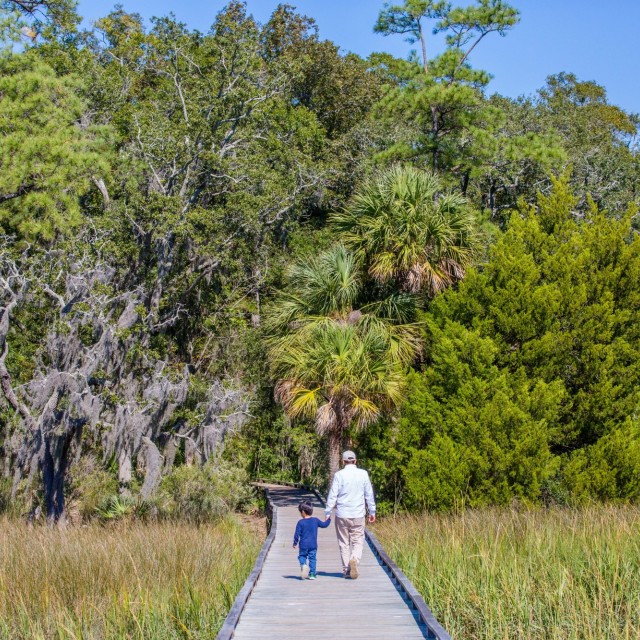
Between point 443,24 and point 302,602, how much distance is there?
2391 centimetres

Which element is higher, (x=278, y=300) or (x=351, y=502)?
(x=278, y=300)

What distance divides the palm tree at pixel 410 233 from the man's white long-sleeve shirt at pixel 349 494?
1079cm

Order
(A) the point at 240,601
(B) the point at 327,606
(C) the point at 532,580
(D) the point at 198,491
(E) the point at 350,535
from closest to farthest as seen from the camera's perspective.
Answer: (A) the point at 240,601 < (B) the point at 327,606 < (C) the point at 532,580 < (E) the point at 350,535 < (D) the point at 198,491

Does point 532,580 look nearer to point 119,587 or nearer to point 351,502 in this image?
point 351,502

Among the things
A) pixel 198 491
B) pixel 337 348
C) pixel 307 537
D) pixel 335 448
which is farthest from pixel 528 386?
pixel 307 537

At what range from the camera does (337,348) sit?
19422mm

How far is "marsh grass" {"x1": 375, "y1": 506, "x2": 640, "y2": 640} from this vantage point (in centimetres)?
852

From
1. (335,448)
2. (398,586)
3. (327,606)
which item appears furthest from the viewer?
(335,448)

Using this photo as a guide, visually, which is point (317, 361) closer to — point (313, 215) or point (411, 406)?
point (411, 406)

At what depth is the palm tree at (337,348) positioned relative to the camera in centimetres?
1903

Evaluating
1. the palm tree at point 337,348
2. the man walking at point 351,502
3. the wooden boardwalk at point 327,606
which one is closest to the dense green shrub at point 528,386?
the palm tree at point 337,348

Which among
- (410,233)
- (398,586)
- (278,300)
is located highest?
(410,233)

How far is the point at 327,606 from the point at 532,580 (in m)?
2.40

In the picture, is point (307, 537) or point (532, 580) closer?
point (532, 580)
